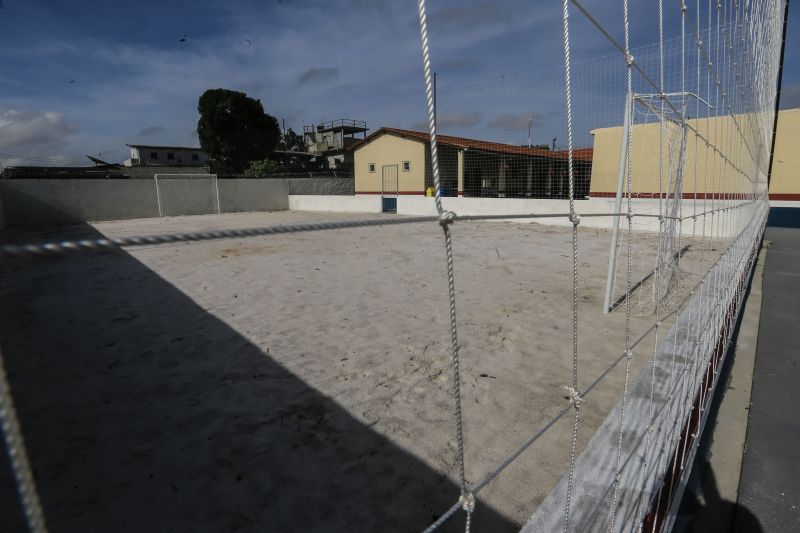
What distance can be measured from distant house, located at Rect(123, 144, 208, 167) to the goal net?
49.3ft

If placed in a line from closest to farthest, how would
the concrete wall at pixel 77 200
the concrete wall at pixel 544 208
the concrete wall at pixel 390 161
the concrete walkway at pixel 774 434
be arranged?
1. the concrete walkway at pixel 774 434
2. the concrete wall at pixel 544 208
3. the concrete wall at pixel 77 200
4. the concrete wall at pixel 390 161

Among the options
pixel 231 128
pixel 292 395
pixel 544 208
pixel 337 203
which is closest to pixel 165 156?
pixel 231 128

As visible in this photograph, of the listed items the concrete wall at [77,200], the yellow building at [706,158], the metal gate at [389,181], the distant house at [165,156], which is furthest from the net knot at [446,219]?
the distant house at [165,156]

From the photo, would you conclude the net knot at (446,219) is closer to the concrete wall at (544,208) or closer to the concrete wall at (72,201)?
the concrete wall at (544,208)

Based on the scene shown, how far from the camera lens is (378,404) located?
190 centimetres

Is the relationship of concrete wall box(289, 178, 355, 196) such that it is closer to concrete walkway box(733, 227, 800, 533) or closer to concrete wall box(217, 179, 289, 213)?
concrete wall box(217, 179, 289, 213)

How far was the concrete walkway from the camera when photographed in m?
1.47

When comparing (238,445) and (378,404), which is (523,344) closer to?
(378,404)

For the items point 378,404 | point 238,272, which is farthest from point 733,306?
point 238,272

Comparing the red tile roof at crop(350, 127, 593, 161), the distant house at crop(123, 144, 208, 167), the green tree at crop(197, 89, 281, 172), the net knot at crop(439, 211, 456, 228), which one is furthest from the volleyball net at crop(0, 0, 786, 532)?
the distant house at crop(123, 144, 208, 167)

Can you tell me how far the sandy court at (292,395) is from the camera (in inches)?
52.6

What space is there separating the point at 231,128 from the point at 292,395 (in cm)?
2583

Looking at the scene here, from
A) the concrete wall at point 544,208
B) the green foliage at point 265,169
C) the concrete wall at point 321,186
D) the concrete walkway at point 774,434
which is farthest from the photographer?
the green foliage at point 265,169

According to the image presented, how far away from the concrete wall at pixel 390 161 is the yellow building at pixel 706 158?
545cm
